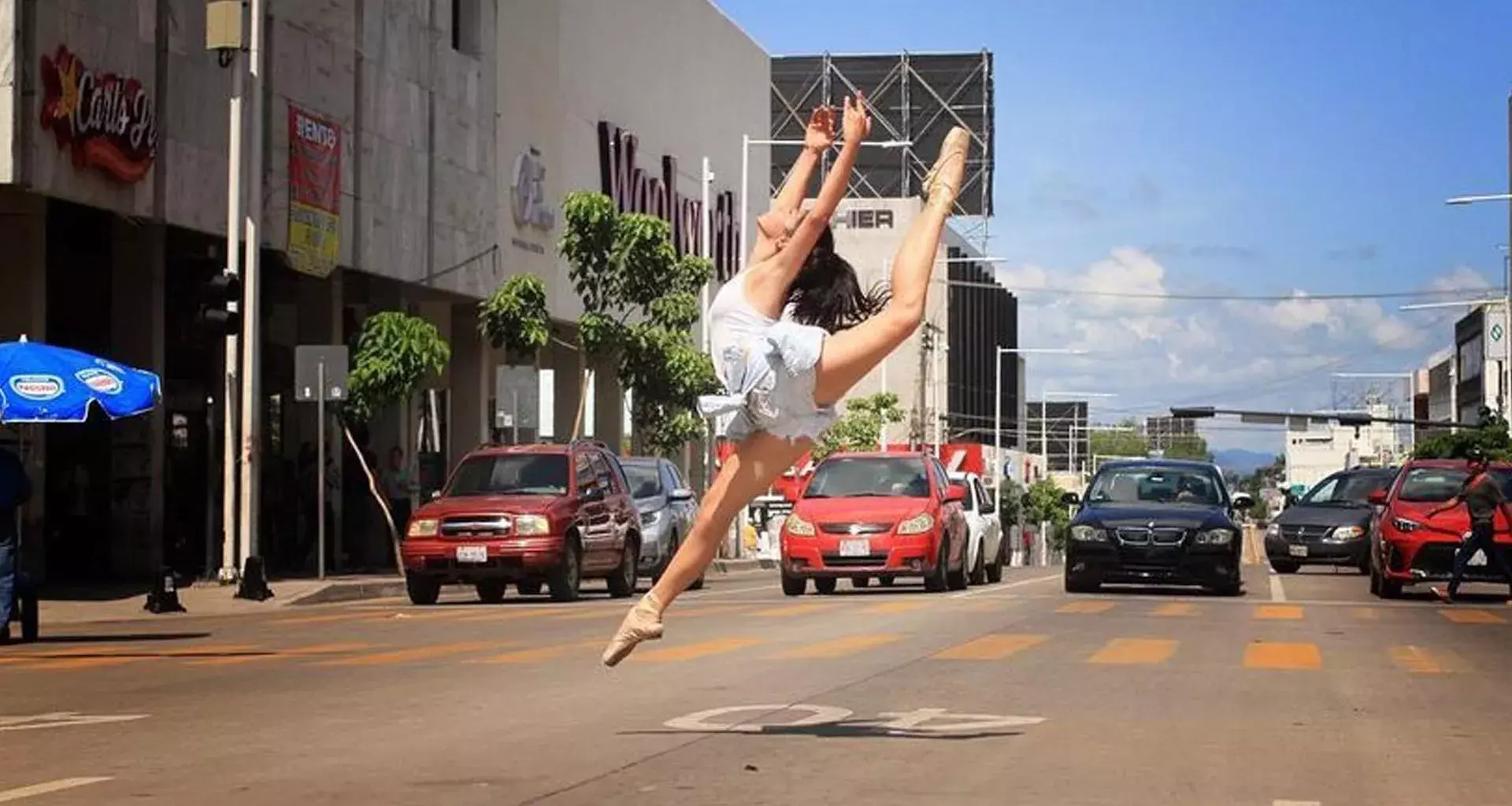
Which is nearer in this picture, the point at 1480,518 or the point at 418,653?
the point at 418,653

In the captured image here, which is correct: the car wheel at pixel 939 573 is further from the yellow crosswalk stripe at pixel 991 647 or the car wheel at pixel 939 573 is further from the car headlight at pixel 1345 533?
the car headlight at pixel 1345 533

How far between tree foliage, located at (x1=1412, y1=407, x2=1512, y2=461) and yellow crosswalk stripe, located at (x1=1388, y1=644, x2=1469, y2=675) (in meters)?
49.0

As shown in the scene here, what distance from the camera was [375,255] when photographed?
38.5m

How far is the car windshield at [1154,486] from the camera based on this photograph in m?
29.4

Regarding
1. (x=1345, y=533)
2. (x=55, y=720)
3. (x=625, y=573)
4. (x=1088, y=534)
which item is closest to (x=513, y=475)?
(x=625, y=573)

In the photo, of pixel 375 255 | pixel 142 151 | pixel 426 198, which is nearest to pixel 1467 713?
pixel 142 151

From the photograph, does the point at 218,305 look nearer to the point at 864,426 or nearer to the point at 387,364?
the point at 387,364

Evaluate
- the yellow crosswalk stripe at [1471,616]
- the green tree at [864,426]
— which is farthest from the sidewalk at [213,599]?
the green tree at [864,426]

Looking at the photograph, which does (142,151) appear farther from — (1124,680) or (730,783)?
(730,783)

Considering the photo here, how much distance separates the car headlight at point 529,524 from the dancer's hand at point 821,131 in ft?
52.4

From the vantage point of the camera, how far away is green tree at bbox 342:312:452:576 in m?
35.5

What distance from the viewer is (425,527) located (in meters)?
26.8

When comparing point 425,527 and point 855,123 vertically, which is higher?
point 855,123

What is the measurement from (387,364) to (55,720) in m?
24.0
